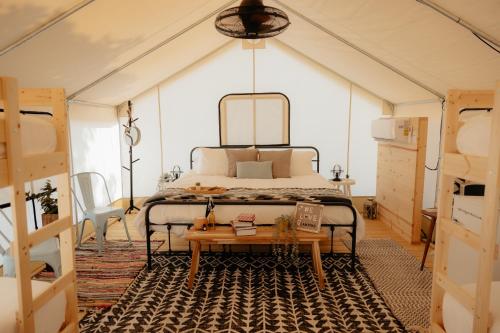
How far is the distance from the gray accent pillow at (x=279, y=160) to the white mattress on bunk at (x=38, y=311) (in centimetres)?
329

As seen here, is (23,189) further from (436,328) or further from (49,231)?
(436,328)

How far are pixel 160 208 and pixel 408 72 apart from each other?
10.0 feet

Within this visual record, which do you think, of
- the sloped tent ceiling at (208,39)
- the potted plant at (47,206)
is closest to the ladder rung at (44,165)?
the sloped tent ceiling at (208,39)

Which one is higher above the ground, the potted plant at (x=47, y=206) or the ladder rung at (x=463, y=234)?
the ladder rung at (x=463, y=234)

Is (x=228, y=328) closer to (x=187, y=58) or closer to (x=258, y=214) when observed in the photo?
(x=258, y=214)

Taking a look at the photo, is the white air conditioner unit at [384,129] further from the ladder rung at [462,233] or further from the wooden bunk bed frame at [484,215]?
the ladder rung at [462,233]

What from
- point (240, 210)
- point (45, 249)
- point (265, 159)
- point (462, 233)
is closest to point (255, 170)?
point (265, 159)

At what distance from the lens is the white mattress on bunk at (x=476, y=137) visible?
153cm

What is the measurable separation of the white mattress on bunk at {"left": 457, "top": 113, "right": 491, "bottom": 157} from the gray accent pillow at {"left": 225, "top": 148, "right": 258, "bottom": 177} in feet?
10.9

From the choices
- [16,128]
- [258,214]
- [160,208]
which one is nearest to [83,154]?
[160,208]

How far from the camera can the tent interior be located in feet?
6.58

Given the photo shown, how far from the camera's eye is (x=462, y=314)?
156 cm

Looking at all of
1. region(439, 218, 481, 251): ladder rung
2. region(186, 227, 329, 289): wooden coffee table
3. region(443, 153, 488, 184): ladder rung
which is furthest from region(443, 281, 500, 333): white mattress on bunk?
region(186, 227, 329, 289): wooden coffee table

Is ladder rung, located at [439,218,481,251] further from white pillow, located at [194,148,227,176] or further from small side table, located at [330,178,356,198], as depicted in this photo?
white pillow, located at [194,148,227,176]
